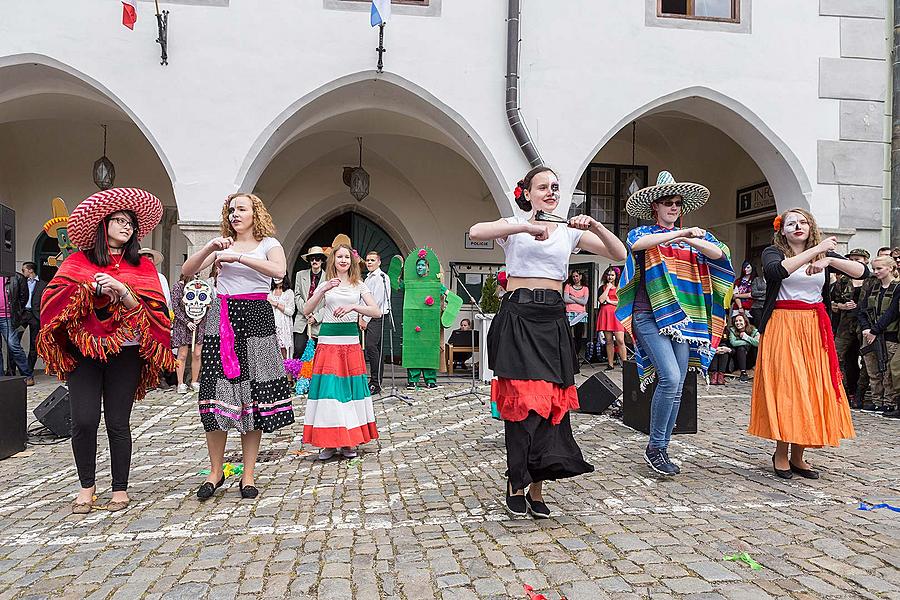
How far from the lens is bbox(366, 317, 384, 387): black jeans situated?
860 centimetres

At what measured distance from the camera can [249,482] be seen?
4.04 metres

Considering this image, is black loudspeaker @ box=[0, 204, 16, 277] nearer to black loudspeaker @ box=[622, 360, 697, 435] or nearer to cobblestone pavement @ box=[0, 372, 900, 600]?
cobblestone pavement @ box=[0, 372, 900, 600]

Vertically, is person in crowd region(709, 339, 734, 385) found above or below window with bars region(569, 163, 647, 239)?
below

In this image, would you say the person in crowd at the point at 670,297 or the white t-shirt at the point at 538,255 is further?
the person in crowd at the point at 670,297

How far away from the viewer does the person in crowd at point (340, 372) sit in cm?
498

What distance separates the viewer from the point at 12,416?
5.34 metres

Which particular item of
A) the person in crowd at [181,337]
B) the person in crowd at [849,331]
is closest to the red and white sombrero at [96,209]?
the person in crowd at [181,337]

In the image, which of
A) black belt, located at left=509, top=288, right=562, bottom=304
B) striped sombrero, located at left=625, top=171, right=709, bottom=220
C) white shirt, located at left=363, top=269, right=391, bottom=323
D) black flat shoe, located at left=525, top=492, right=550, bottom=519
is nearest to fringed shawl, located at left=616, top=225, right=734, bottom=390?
striped sombrero, located at left=625, top=171, right=709, bottom=220

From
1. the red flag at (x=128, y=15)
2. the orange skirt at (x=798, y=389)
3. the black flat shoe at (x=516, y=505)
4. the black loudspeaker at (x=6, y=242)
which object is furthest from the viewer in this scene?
the red flag at (x=128, y=15)

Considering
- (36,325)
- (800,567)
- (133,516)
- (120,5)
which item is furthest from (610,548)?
(36,325)

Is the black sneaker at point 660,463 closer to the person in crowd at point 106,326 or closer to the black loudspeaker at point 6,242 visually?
the person in crowd at point 106,326

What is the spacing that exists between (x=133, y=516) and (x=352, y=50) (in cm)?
687

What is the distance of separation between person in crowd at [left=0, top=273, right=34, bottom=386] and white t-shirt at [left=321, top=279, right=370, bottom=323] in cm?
621

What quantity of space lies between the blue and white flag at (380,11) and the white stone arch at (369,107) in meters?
0.78
